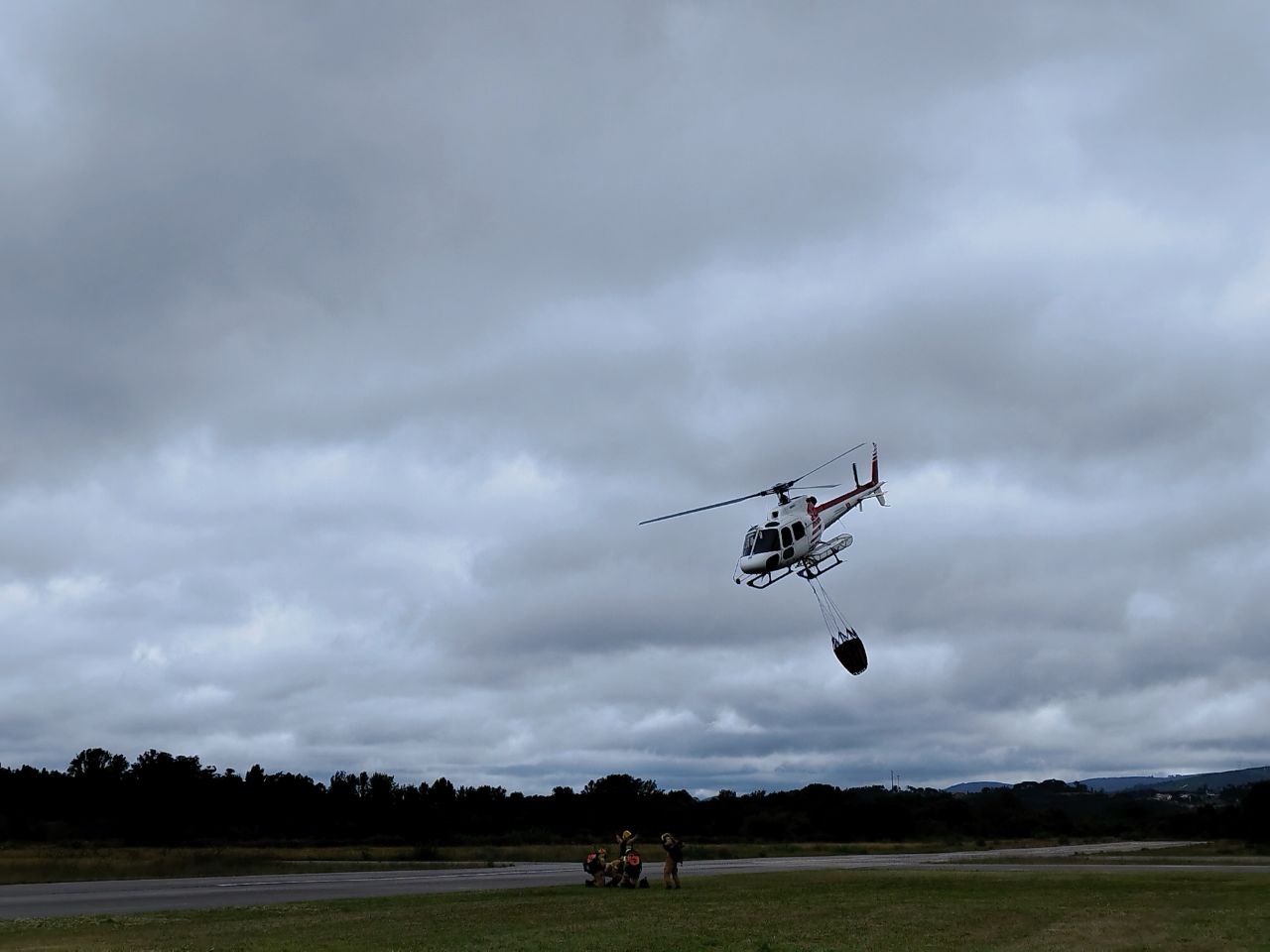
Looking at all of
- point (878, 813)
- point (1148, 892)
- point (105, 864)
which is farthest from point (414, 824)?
point (1148, 892)

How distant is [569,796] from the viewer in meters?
138

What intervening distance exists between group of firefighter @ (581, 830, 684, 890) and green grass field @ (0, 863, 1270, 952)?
70cm

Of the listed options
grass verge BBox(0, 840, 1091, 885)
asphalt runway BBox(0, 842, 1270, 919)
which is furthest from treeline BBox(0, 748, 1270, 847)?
asphalt runway BBox(0, 842, 1270, 919)

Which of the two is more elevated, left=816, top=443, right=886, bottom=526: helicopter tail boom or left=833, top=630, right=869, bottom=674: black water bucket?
left=816, top=443, right=886, bottom=526: helicopter tail boom

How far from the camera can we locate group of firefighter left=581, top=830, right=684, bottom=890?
38875 millimetres

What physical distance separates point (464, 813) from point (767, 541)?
96873 mm

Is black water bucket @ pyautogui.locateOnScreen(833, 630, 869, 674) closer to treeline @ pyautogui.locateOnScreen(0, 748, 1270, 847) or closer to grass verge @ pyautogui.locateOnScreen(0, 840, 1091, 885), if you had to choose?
grass verge @ pyautogui.locateOnScreen(0, 840, 1091, 885)

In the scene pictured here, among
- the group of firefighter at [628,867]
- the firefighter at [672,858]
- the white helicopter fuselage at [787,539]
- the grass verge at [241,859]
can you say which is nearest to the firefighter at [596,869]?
the group of firefighter at [628,867]

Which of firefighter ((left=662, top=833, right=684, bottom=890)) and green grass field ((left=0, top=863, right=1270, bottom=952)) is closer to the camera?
green grass field ((left=0, top=863, right=1270, bottom=952))

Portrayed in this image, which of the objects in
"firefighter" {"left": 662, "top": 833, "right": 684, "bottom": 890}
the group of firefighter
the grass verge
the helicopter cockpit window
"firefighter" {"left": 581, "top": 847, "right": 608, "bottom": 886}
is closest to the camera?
"firefighter" {"left": 662, "top": 833, "right": 684, "bottom": 890}

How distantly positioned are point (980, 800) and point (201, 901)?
427 ft

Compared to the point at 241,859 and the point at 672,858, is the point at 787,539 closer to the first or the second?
the point at 672,858

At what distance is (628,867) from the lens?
4041 centimetres

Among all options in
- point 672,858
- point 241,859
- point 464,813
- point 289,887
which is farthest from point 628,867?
point 464,813
